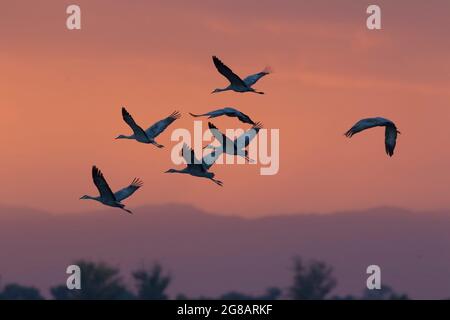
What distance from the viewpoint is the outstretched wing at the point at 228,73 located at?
166 ft

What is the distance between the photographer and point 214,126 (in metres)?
51.6

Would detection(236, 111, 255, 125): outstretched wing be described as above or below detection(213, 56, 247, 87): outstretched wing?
below

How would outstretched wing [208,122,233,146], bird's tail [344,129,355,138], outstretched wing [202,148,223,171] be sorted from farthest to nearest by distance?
outstretched wing [202,148,223,171] < outstretched wing [208,122,233,146] < bird's tail [344,129,355,138]

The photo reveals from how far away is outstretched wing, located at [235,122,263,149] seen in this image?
54.3 metres

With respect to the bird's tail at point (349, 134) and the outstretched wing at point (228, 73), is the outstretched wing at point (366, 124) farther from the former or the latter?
the outstretched wing at point (228, 73)

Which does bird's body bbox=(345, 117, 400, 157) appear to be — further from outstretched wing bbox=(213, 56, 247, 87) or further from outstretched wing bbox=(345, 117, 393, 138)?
outstretched wing bbox=(213, 56, 247, 87)

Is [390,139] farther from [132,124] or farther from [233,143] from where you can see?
[132,124]

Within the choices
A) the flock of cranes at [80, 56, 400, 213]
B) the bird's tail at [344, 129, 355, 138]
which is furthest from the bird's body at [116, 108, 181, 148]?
the bird's tail at [344, 129, 355, 138]

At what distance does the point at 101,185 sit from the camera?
51.0m

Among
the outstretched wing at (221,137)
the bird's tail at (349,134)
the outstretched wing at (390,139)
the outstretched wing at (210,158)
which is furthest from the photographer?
the outstretched wing at (210,158)

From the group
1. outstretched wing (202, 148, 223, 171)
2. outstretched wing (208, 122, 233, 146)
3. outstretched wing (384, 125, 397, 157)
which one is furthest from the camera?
outstretched wing (202, 148, 223, 171)

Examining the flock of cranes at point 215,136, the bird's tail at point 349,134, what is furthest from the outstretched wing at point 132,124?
the bird's tail at point 349,134
